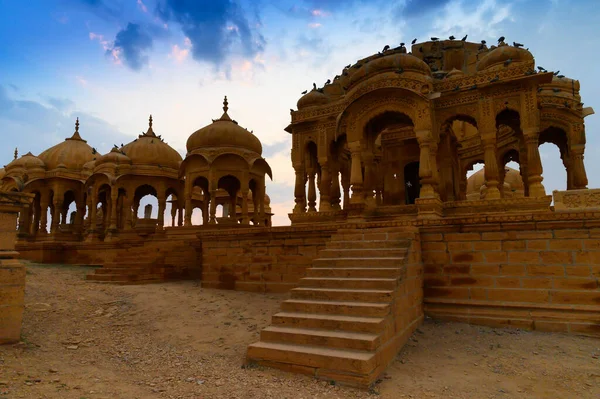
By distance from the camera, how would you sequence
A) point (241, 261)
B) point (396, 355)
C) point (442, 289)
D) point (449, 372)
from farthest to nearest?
point (241, 261)
point (442, 289)
point (396, 355)
point (449, 372)

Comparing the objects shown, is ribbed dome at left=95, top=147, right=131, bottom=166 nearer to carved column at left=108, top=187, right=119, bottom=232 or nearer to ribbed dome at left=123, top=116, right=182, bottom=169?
ribbed dome at left=123, top=116, right=182, bottom=169

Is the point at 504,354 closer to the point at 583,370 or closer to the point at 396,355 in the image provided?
the point at 583,370

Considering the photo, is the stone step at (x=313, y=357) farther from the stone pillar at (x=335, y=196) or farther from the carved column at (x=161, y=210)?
the carved column at (x=161, y=210)

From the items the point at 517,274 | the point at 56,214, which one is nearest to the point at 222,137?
the point at 56,214

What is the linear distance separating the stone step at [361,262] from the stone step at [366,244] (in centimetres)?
51

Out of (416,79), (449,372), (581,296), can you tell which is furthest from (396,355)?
(416,79)

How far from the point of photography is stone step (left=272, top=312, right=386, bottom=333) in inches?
209

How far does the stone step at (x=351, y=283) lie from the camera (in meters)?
6.16

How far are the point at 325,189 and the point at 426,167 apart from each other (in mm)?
3789

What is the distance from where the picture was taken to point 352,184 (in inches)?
437

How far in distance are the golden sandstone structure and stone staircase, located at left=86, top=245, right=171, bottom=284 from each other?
2.2 inches

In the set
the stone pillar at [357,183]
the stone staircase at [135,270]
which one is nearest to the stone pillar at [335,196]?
the stone pillar at [357,183]

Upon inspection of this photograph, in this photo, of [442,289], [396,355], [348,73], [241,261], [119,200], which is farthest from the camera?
[119,200]

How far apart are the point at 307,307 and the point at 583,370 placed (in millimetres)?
3957
